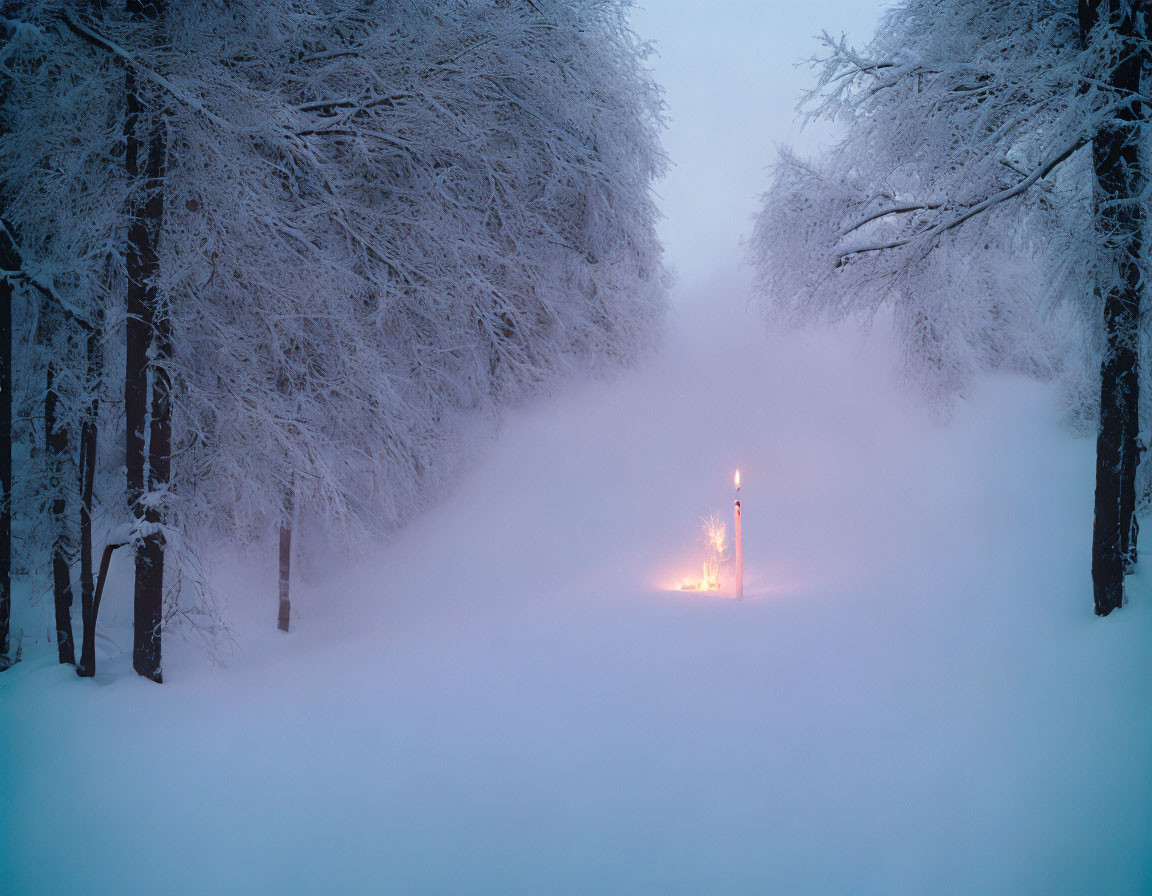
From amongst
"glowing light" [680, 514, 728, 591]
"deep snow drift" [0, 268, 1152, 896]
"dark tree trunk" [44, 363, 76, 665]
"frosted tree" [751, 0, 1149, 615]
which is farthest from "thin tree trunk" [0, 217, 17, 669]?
"frosted tree" [751, 0, 1149, 615]

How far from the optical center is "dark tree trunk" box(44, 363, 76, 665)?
554 cm

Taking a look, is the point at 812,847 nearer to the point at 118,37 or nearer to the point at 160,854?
the point at 160,854

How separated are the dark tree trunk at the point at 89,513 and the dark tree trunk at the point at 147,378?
278 millimetres

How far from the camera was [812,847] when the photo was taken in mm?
3180

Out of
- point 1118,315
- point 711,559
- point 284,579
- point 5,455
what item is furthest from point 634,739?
point 284,579

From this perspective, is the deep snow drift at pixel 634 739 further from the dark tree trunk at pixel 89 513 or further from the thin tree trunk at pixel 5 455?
the thin tree trunk at pixel 5 455

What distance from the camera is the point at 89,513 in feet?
16.9

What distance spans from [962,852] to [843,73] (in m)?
6.02

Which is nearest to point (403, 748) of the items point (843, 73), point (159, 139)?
point (159, 139)

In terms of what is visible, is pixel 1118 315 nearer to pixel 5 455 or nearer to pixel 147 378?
pixel 147 378

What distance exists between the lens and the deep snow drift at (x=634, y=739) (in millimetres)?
3131

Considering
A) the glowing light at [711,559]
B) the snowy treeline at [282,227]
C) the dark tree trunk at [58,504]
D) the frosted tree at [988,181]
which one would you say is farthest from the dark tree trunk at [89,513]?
the frosted tree at [988,181]

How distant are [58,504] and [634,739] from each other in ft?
16.7

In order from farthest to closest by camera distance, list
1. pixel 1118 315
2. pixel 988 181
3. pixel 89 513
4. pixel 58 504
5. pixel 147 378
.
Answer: pixel 58 504
pixel 988 181
pixel 89 513
pixel 1118 315
pixel 147 378
